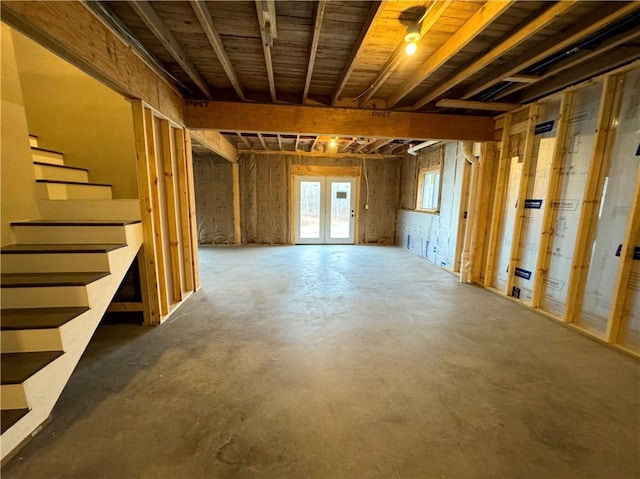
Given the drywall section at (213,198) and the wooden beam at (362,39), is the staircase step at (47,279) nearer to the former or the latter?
the wooden beam at (362,39)

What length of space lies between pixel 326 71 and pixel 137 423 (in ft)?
10.7

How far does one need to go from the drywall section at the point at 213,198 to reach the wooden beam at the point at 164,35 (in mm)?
4205

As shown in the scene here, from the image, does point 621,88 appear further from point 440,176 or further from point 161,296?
point 161,296

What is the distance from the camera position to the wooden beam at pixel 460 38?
1802 mm

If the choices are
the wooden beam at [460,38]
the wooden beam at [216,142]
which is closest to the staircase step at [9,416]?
the wooden beam at [216,142]

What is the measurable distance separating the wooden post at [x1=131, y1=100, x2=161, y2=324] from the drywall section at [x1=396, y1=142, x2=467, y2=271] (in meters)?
4.53

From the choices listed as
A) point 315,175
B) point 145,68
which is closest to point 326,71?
point 145,68

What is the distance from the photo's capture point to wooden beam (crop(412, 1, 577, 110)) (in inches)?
69.3

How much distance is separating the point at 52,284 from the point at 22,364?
1.68 feet

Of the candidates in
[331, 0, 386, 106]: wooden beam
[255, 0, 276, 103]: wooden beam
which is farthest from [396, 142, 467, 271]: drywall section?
[255, 0, 276, 103]: wooden beam

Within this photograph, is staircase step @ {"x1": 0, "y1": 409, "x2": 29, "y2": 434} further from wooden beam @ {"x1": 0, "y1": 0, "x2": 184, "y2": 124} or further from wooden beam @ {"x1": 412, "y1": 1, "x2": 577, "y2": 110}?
wooden beam @ {"x1": 412, "y1": 1, "x2": 577, "y2": 110}

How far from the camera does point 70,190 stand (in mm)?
2611

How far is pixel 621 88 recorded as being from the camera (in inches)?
96.7

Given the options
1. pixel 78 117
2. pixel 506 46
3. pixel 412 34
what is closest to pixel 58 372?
pixel 78 117
